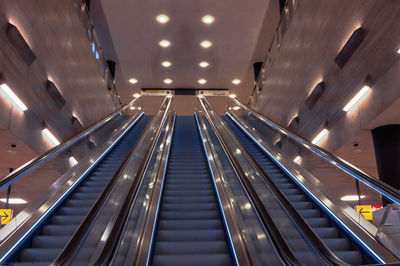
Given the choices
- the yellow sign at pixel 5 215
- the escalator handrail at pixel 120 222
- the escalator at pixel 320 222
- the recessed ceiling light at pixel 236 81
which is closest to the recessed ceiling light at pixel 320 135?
the escalator at pixel 320 222

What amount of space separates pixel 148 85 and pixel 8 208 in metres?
11.0

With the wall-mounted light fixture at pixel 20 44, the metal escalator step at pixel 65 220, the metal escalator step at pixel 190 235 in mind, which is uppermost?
the wall-mounted light fixture at pixel 20 44

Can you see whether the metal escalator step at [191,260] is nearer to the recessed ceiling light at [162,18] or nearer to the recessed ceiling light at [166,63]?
the recessed ceiling light at [162,18]

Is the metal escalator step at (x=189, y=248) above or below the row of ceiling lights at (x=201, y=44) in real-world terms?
below

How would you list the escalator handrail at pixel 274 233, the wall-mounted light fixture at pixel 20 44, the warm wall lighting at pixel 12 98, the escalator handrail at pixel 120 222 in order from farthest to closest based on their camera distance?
the warm wall lighting at pixel 12 98 < the wall-mounted light fixture at pixel 20 44 < the escalator handrail at pixel 274 233 < the escalator handrail at pixel 120 222

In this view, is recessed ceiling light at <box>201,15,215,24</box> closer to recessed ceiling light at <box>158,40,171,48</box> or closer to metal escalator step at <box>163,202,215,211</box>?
recessed ceiling light at <box>158,40,171,48</box>

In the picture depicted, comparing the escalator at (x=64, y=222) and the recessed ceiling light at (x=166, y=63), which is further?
the recessed ceiling light at (x=166, y=63)

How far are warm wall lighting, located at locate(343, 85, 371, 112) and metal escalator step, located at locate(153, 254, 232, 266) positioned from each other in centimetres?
482

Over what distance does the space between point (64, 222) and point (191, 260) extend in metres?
1.77

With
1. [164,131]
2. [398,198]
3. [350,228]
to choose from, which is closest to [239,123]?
[164,131]

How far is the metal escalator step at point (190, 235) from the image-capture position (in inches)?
170

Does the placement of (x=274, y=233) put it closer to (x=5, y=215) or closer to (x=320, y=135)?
(x=5, y=215)

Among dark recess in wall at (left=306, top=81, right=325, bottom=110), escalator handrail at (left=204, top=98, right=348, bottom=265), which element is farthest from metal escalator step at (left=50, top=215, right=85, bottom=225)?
dark recess in wall at (left=306, top=81, right=325, bottom=110)

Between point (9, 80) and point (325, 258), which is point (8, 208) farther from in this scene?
point (325, 258)
